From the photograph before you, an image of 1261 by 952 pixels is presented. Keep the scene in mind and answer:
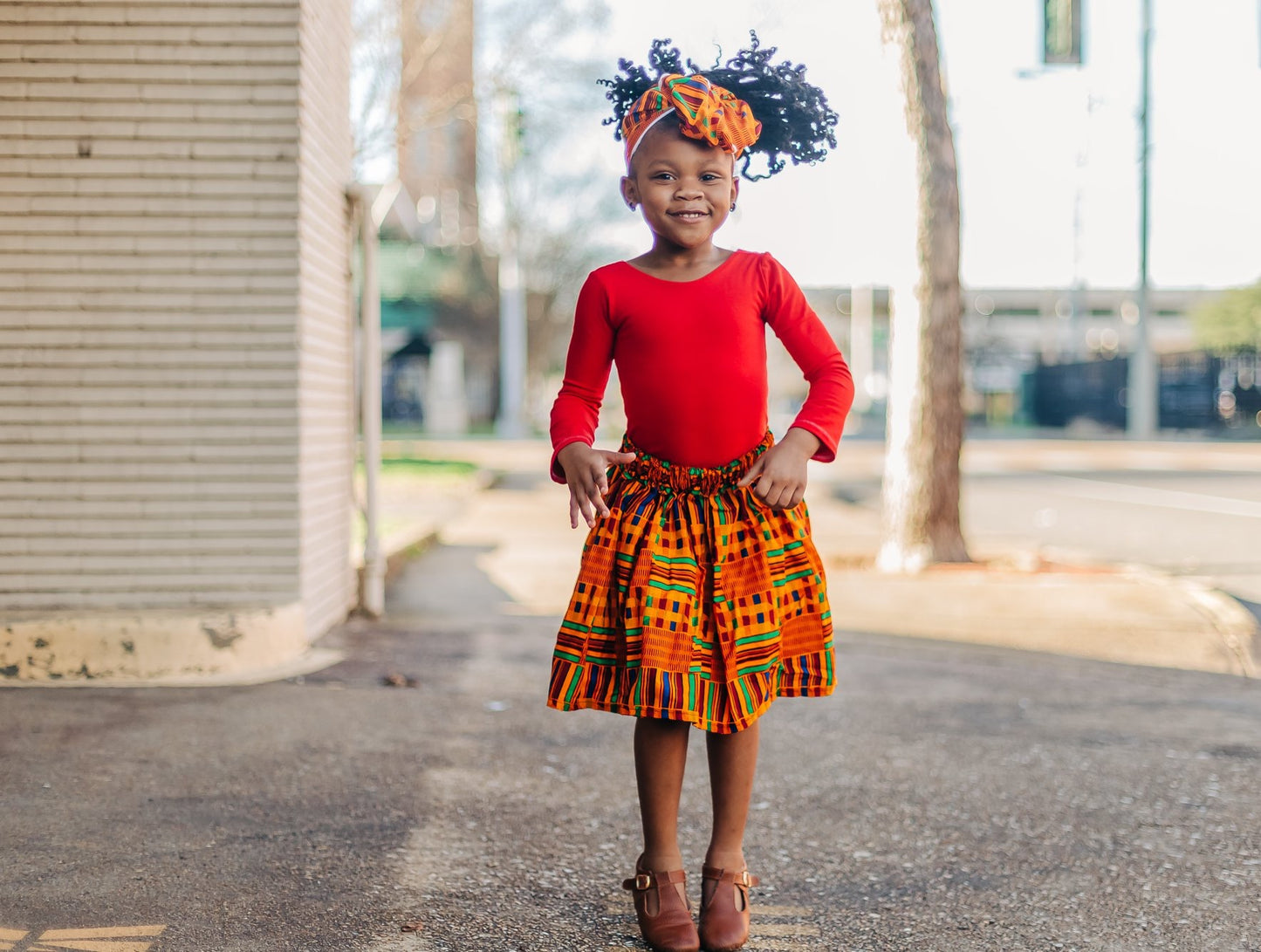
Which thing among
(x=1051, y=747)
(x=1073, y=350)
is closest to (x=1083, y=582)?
(x=1051, y=747)

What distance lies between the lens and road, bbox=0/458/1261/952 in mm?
2889

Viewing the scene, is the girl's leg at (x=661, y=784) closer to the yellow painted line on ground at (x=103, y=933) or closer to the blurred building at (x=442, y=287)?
the yellow painted line on ground at (x=103, y=933)

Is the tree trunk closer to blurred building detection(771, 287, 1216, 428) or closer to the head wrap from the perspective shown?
the head wrap

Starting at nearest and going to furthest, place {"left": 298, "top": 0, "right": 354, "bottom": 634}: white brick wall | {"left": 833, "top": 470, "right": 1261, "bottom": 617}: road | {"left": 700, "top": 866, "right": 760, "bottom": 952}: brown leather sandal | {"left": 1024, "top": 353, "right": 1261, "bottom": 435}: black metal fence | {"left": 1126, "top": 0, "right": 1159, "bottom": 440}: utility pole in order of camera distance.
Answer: {"left": 700, "top": 866, "right": 760, "bottom": 952}: brown leather sandal < {"left": 298, "top": 0, "right": 354, "bottom": 634}: white brick wall < {"left": 833, "top": 470, "right": 1261, "bottom": 617}: road < {"left": 1126, "top": 0, "right": 1159, "bottom": 440}: utility pole < {"left": 1024, "top": 353, "right": 1261, "bottom": 435}: black metal fence

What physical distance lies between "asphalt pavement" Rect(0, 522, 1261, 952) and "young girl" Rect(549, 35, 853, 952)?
0.39 metres

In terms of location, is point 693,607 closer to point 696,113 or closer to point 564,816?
point 696,113

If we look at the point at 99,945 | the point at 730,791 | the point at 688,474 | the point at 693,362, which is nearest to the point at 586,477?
A: the point at 688,474

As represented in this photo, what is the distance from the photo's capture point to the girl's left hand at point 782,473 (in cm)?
269

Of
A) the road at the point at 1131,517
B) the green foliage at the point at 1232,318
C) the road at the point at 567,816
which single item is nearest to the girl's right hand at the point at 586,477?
the road at the point at 567,816

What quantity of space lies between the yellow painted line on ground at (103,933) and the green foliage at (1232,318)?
137ft

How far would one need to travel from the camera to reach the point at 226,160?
17.8 feet

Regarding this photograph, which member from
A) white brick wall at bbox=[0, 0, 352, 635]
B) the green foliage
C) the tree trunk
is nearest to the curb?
the tree trunk

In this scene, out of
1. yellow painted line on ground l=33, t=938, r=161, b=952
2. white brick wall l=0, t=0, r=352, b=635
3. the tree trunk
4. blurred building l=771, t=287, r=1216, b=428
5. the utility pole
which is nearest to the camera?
yellow painted line on ground l=33, t=938, r=161, b=952

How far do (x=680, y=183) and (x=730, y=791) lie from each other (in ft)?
4.25
